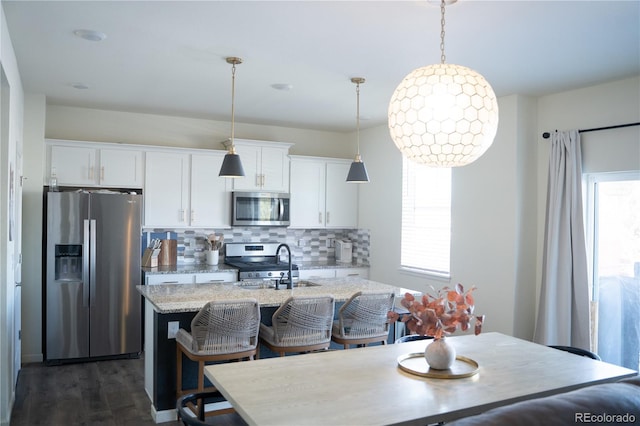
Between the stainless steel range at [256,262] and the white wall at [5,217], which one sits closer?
the white wall at [5,217]

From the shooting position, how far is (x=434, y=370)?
2396mm

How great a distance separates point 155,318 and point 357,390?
2.05 meters

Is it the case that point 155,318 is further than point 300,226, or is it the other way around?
point 300,226

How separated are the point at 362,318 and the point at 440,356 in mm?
1309

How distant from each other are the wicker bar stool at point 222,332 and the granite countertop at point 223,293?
0.56 ft

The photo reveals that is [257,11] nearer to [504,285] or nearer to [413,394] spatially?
[413,394]

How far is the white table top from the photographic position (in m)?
1.89

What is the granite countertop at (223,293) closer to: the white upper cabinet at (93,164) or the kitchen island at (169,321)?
the kitchen island at (169,321)

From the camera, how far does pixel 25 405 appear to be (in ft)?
13.0

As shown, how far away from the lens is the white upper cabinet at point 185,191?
19.1 ft

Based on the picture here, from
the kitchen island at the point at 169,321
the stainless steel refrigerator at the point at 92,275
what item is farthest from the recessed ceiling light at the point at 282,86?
the stainless steel refrigerator at the point at 92,275

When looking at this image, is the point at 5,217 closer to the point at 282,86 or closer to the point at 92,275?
the point at 92,275

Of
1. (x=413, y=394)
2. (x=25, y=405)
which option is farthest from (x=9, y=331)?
(x=413, y=394)

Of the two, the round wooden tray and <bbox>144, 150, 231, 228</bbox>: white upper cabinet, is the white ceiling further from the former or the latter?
the round wooden tray
